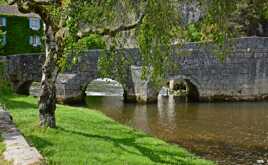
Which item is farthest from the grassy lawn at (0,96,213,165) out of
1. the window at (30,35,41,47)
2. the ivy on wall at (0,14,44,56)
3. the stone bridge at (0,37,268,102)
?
the window at (30,35,41,47)

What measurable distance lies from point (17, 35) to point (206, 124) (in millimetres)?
24844

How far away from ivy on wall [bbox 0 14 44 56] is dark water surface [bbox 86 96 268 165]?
1137 centimetres

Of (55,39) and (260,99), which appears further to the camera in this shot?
(260,99)

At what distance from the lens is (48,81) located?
13711mm

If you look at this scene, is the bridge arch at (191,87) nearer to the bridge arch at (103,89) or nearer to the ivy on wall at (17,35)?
the bridge arch at (103,89)

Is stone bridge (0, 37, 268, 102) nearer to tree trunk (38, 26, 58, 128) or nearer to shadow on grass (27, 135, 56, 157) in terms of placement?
tree trunk (38, 26, 58, 128)

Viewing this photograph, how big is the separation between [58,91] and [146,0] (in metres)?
21.2

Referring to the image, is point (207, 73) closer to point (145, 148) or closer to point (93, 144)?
point (145, 148)

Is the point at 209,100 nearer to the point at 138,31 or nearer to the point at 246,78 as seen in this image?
the point at 246,78

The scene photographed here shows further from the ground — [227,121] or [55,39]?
[55,39]

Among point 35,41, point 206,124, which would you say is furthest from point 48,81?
point 35,41

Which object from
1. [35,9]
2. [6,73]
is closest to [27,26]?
[6,73]

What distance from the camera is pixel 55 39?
1385cm

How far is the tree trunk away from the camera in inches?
539
